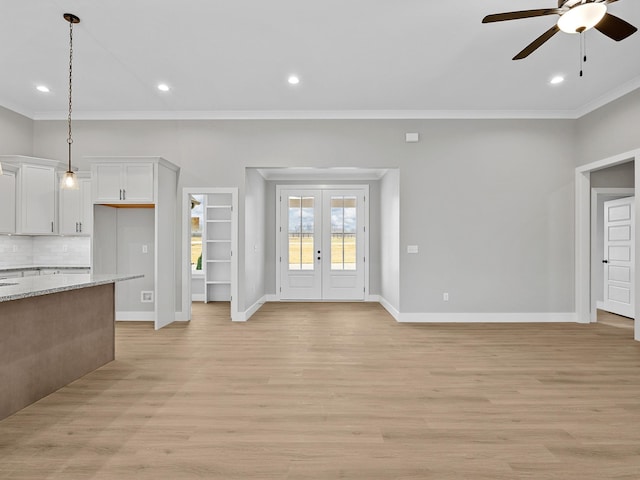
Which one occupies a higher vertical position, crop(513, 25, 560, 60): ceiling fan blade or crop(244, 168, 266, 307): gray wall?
crop(513, 25, 560, 60): ceiling fan blade

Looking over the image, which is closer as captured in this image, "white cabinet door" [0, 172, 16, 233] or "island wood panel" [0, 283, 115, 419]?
"island wood panel" [0, 283, 115, 419]

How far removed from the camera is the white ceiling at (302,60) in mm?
3334

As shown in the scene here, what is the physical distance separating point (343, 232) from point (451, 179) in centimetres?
271

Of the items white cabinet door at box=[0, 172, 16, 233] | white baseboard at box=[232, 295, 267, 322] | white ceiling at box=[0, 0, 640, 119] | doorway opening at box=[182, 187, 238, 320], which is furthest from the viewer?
doorway opening at box=[182, 187, 238, 320]

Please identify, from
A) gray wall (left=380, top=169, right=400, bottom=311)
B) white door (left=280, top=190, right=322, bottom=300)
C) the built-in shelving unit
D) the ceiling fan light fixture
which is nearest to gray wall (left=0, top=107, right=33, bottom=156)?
the built-in shelving unit

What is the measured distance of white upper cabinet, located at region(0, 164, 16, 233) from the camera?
5031 millimetres

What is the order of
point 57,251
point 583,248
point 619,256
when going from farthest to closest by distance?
point 619,256 → point 57,251 → point 583,248

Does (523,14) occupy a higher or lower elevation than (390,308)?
higher

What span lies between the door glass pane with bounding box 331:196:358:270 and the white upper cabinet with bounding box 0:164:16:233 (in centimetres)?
522

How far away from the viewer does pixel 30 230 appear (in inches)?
208

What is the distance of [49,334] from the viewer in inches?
118

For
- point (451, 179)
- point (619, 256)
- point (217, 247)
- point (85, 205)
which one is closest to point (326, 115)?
point (451, 179)

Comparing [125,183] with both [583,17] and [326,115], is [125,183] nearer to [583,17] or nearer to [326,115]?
[326,115]

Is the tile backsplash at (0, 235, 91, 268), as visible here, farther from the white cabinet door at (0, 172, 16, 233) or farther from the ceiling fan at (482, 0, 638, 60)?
the ceiling fan at (482, 0, 638, 60)
